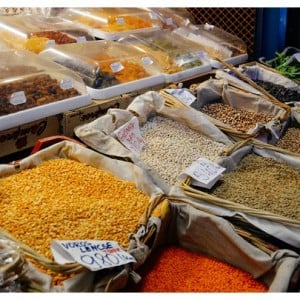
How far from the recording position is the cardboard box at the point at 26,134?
1.99 meters

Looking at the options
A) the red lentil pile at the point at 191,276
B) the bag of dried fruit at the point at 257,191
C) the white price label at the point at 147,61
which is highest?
the white price label at the point at 147,61

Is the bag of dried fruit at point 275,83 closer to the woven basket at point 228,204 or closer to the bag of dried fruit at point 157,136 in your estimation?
the bag of dried fruit at point 157,136

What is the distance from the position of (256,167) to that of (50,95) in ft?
3.22

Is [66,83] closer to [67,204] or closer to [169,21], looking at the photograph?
[67,204]

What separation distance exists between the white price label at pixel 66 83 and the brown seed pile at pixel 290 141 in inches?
40.6

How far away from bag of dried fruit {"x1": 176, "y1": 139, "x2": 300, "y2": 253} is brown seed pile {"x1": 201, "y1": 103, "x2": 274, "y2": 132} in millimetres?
282

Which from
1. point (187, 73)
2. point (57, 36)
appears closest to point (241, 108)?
point (187, 73)

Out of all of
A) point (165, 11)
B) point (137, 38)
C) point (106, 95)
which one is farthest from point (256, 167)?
point (165, 11)

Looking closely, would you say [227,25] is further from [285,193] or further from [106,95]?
[285,193]

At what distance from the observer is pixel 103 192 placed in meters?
1.63

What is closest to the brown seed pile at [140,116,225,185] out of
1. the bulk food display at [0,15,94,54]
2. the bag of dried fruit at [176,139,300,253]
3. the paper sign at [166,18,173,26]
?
the bag of dried fruit at [176,139,300,253]

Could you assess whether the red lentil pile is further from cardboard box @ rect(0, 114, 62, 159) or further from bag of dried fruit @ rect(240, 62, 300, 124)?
bag of dried fruit @ rect(240, 62, 300, 124)

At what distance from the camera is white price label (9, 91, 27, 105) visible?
2.10 meters

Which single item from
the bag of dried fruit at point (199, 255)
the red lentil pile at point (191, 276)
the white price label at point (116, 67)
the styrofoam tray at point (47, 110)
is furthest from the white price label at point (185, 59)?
the red lentil pile at point (191, 276)
